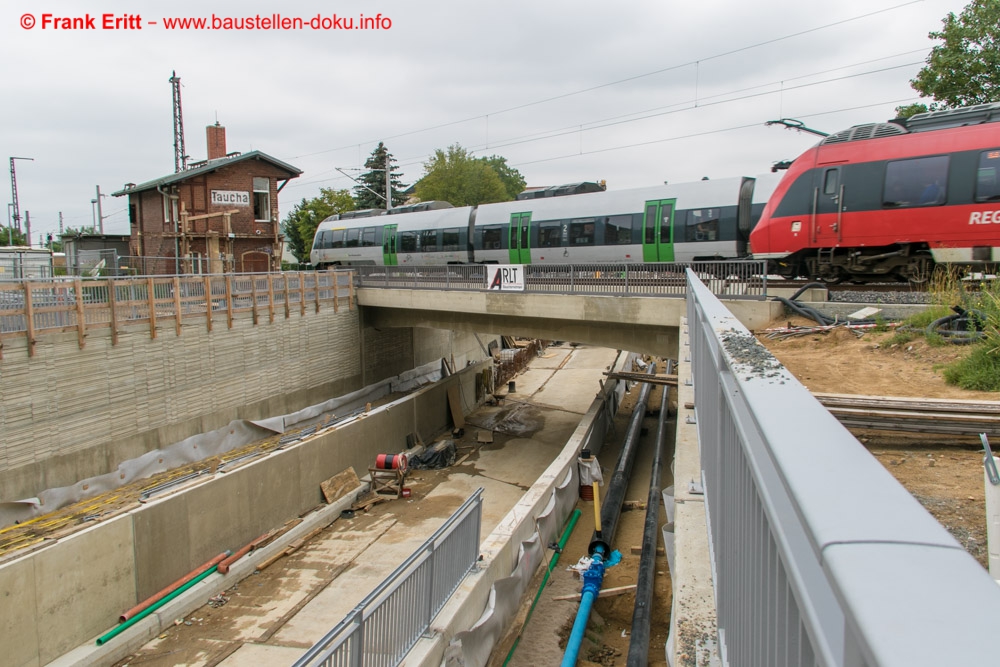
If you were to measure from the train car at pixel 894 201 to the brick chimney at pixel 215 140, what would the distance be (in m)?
34.6

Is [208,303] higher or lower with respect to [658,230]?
lower

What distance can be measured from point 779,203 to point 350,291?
666 inches

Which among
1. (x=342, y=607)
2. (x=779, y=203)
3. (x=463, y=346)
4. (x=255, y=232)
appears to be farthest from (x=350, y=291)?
(x=779, y=203)

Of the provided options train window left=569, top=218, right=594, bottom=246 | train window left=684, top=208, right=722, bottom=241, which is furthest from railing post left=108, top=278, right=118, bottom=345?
train window left=684, top=208, right=722, bottom=241

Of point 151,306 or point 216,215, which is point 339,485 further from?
point 216,215

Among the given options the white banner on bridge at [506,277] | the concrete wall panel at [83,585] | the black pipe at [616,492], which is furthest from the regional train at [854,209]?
the concrete wall panel at [83,585]

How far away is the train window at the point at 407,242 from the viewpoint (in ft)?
92.9

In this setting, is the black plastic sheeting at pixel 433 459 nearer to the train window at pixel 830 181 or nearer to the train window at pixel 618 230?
the train window at pixel 618 230

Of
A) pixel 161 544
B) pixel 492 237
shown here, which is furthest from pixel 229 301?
pixel 492 237

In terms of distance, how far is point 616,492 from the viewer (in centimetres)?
1612

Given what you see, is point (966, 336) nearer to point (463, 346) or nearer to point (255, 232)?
point (463, 346)

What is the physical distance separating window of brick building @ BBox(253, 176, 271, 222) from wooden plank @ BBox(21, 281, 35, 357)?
2213cm

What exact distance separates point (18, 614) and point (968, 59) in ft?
96.3

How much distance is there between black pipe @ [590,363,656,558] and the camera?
1327 centimetres
